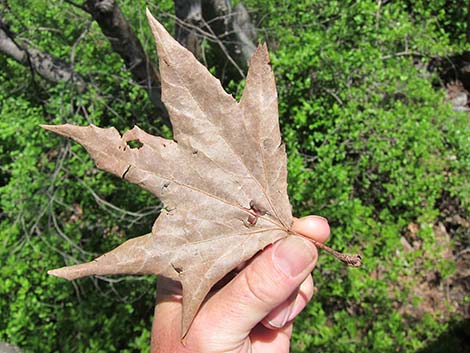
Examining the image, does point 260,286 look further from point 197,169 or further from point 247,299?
point 197,169

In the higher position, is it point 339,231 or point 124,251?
point 124,251

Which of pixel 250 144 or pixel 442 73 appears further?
pixel 442 73

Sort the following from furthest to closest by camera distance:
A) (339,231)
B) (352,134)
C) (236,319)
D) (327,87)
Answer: (327,87) < (352,134) < (339,231) < (236,319)

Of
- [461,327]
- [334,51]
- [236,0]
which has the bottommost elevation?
[461,327]

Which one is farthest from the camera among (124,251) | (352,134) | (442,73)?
(442,73)

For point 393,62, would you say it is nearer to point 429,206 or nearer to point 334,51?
point 334,51

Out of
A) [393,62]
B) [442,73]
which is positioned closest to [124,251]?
[393,62]

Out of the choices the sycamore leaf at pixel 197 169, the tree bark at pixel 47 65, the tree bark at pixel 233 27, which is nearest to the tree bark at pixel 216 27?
the tree bark at pixel 233 27

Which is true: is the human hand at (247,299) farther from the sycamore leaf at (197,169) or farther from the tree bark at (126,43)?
the tree bark at (126,43)
